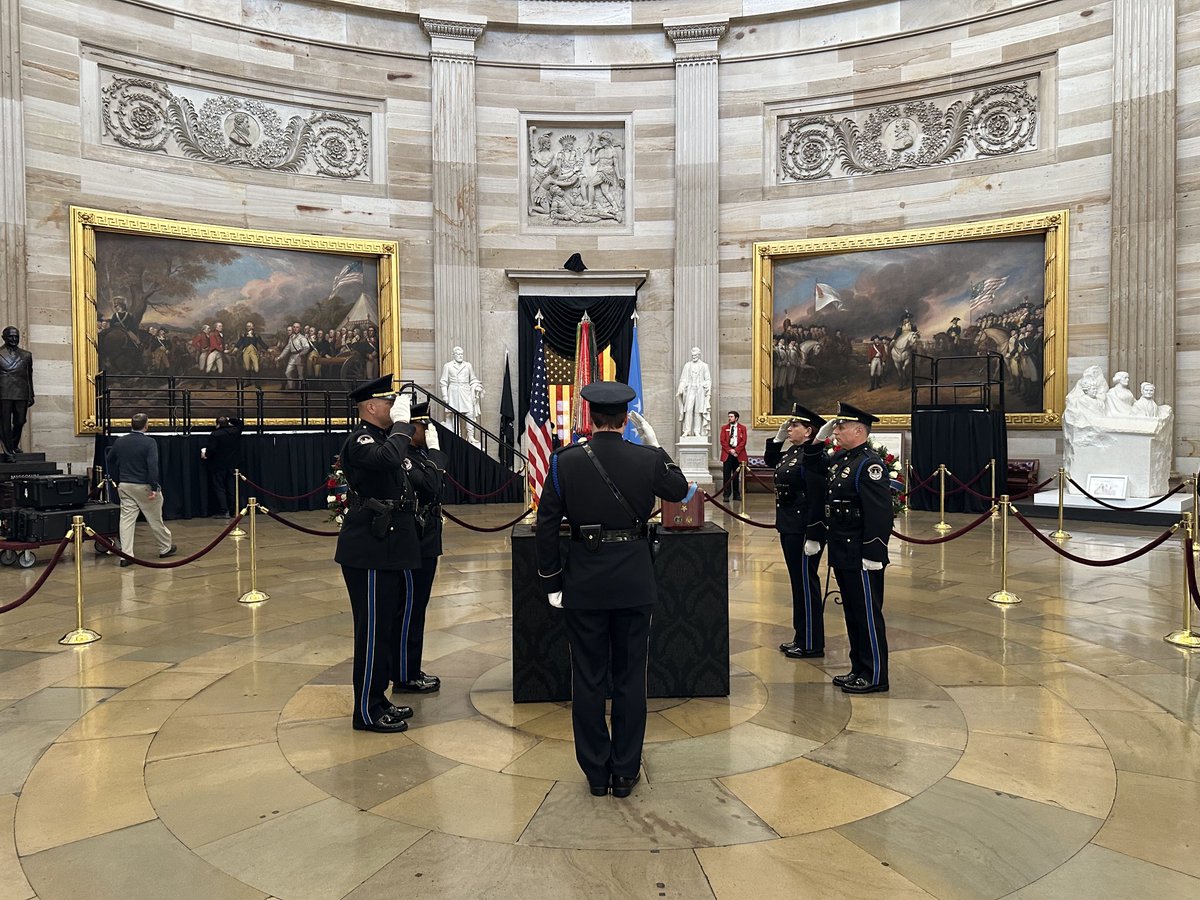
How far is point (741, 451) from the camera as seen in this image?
1661 cm

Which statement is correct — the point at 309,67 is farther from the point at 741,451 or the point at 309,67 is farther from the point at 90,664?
the point at 90,664

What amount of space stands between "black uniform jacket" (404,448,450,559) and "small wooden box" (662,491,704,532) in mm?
1470

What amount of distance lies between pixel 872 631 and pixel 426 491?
2990 mm

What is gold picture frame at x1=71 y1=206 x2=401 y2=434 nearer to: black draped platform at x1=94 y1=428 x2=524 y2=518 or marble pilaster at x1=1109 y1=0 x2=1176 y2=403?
black draped platform at x1=94 y1=428 x2=524 y2=518

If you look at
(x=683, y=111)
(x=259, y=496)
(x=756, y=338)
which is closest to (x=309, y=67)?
(x=683, y=111)

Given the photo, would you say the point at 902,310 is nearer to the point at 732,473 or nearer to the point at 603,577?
the point at 732,473

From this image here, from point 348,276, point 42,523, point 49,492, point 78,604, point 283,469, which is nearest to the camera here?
point 78,604

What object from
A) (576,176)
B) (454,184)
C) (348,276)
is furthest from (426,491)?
(576,176)

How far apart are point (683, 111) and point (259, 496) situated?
42.3 ft

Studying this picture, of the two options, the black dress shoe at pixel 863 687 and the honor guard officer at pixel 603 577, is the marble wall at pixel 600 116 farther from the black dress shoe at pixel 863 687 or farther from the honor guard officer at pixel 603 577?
the honor guard officer at pixel 603 577

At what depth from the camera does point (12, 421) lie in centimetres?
1236

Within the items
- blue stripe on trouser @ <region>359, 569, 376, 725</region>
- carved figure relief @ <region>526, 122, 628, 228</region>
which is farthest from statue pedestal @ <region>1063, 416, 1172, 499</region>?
blue stripe on trouser @ <region>359, 569, 376, 725</region>

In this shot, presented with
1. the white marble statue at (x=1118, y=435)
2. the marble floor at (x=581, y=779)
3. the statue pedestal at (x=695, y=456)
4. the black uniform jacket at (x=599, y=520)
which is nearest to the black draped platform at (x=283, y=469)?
the statue pedestal at (x=695, y=456)

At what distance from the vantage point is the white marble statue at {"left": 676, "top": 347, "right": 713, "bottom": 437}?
1731 cm
